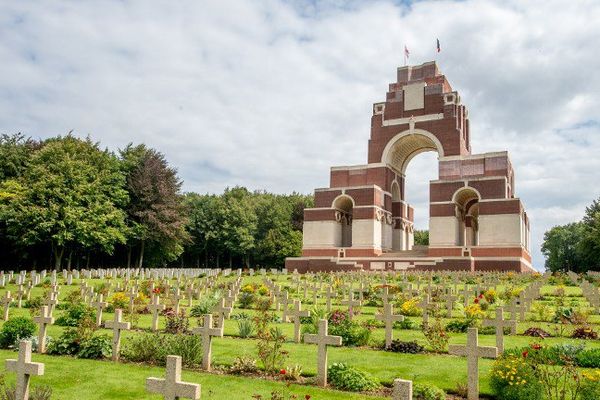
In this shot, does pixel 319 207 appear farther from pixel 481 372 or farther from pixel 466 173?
pixel 481 372

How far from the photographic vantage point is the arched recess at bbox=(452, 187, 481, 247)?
1646 inches

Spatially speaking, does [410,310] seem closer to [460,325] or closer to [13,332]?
[460,325]

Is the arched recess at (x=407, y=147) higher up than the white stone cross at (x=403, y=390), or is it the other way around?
the arched recess at (x=407, y=147)

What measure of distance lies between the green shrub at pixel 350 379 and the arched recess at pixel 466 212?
3550 centimetres

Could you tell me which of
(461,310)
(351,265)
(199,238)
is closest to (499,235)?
(351,265)

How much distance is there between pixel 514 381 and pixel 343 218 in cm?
4096

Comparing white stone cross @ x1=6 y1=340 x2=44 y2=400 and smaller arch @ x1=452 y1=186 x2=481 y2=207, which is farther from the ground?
smaller arch @ x1=452 y1=186 x2=481 y2=207

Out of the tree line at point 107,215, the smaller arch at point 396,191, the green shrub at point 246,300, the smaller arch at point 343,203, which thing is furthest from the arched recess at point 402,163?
the green shrub at point 246,300

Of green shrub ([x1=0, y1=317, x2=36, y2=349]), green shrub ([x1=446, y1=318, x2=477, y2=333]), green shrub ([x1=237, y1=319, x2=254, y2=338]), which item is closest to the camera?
green shrub ([x1=0, y1=317, x2=36, y2=349])

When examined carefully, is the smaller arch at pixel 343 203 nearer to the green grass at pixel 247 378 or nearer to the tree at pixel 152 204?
the tree at pixel 152 204

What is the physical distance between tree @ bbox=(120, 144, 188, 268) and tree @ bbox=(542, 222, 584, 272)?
52.2 metres

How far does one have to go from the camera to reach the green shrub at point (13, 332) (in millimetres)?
10523

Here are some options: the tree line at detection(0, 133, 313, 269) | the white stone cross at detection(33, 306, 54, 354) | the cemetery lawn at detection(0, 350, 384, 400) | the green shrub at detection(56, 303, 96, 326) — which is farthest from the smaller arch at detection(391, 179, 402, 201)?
the cemetery lawn at detection(0, 350, 384, 400)

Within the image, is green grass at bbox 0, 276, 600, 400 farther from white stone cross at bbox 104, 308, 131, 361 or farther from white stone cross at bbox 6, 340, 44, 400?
white stone cross at bbox 6, 340, 44, 400
